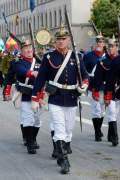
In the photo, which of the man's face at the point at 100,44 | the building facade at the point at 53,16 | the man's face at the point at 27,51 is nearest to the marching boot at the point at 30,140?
the man's face at the point at 27,51

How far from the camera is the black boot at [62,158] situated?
340 inches

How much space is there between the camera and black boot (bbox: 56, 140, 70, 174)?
8.63 meters

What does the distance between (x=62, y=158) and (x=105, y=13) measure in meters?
68.7

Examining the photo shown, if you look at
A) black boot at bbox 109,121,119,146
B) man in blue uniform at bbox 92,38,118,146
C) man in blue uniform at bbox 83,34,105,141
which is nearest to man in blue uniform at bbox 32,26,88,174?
man in blue uniform at bbox 92,38,118,146

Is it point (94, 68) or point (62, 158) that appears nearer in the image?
point (62, 158)

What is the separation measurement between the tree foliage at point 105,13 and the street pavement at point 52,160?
61.4 meters

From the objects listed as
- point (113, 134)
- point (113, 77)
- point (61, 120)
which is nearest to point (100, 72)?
point (113, 134)

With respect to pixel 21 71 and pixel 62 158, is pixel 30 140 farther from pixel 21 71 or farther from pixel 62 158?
pixel 62 158

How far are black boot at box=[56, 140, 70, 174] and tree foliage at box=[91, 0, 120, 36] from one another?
213 feet

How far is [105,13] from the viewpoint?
76.5 meters

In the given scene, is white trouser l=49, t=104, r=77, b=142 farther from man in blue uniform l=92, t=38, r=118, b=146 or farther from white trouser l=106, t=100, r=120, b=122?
white trouser l=106, t=100, r=120, b=122

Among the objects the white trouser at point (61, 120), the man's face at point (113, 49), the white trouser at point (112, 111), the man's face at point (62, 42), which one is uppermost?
the man's face at point (62, 42)

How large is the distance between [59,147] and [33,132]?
203 centimetres

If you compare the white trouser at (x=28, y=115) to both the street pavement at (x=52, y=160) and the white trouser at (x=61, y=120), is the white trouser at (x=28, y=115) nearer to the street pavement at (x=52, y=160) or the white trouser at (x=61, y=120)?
the street pavement at (x=52, y=160)
